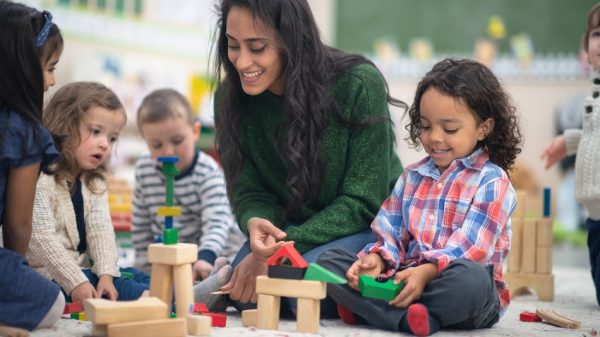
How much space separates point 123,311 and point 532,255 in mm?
1241

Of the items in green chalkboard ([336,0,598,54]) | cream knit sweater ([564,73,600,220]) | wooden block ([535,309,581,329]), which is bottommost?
wooden block ([535,309,581,329])

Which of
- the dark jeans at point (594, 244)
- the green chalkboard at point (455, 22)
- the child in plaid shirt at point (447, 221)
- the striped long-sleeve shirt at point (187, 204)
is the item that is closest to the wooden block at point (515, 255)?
the dark jeans at point (594, 244)

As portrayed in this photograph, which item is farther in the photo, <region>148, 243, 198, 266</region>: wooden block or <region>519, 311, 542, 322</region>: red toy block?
<region>519, 311, 542, 322</region>: red toy block

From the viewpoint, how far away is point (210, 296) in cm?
163

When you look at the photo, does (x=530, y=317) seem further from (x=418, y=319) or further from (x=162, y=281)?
(x=162, y=281)

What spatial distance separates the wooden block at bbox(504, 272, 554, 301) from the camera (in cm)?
204

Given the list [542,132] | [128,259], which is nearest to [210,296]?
[128,259]

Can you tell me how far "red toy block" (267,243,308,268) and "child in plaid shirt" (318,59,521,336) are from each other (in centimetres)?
12

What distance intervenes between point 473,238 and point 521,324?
0.26 meters

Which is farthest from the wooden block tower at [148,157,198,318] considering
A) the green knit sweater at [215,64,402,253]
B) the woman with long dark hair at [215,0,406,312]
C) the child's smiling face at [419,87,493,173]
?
the child's smiling face at [419,87,493,173]

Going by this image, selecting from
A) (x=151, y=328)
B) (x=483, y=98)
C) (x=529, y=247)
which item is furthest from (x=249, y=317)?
(x=529, y=247)

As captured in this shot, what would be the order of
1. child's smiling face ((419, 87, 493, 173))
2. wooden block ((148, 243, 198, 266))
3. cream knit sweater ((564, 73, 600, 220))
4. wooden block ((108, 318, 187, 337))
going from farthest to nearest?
cream knit sweater ((564, 73, 600, 220)) → child's smiling face ((419, 87, 493, 173)) → wooden block ((148, 243, 198, 266)) → wooden block ((108, 318, 187, 337))

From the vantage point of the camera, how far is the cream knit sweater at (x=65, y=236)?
5.19 ft

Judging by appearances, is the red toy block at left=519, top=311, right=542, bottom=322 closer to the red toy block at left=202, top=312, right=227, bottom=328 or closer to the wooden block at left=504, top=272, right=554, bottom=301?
the wooden block at left=504, top=272, right=554, bottom=301
